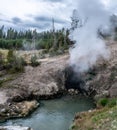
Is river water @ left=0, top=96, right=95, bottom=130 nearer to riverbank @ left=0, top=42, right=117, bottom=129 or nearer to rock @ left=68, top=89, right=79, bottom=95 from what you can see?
rock @ left=68, top=89, right=79, bottom=95

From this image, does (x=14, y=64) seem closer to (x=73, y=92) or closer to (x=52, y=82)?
(x=52, y=82)

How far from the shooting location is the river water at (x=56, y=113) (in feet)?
174

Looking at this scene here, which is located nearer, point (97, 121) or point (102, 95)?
point (97, 121)

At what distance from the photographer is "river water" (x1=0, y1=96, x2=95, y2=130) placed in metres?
53.0

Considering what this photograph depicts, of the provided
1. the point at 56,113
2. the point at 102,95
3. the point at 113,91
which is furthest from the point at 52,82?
the point at 56,113

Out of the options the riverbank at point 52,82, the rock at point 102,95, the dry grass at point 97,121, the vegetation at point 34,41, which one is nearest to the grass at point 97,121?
the dry grass at point 97,121

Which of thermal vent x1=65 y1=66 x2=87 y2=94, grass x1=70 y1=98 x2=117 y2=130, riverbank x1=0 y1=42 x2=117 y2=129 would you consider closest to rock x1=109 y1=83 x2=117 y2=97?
riverbank x1=0 y1=42 x2=117 y2=129

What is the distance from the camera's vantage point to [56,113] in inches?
2376

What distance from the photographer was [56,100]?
69375mm

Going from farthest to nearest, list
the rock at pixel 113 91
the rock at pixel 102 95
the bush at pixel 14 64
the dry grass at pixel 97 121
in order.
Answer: the bush at pixel 14 64, the rock at pixel 102 95, the rock at pixel 113 91, the dry grass at pixel 97 121

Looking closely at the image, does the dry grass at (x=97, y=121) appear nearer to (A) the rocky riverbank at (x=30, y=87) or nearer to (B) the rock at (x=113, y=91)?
(A) the rocky riverbank at (x=30, y=87)

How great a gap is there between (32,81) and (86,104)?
1471 centimetres

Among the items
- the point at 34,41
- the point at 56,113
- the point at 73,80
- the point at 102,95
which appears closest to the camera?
the point at 56,113

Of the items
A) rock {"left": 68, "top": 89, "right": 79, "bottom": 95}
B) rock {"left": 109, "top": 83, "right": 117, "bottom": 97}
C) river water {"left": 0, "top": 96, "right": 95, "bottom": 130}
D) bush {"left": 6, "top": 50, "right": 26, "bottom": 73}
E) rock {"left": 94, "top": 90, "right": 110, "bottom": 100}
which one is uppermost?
bush {"left": 6, "top": 50, "right": 26, "bottom": 73}
